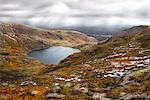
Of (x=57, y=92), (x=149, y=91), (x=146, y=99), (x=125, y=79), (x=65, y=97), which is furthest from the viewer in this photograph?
(x=125, y=79)

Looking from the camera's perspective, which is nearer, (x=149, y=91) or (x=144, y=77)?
(x=149, y=91)

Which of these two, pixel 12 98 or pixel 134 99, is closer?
pixel 134 99

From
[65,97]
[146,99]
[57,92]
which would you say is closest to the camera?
[146,99]

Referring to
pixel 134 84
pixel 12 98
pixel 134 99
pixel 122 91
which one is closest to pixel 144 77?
pixel 134 84

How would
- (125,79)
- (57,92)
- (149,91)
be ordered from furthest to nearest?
(125,79) → (57,92) → (149,91)

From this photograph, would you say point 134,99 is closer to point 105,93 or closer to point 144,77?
point 105,93

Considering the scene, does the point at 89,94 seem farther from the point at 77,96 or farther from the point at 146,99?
the point at 146,99

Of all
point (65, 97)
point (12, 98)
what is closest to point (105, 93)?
point (65, 97)

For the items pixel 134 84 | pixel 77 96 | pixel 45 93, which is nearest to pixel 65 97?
pixel 77 96

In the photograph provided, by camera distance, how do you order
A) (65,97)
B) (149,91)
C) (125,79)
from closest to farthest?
1. (149,91)
2. (65,97)
3. (125,79)
